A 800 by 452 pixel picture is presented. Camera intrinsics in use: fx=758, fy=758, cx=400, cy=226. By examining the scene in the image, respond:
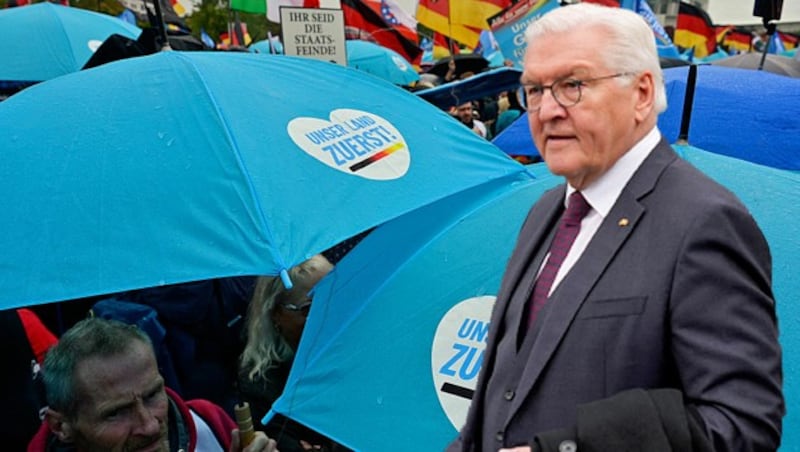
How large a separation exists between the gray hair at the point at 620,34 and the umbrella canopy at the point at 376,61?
9.72 m

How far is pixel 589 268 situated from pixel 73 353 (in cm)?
176

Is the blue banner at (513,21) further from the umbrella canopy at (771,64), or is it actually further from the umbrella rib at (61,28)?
the umbrella rib at (61,28)

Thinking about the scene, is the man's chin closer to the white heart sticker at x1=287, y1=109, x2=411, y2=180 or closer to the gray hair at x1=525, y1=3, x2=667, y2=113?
the white heart sticker at x1=287, y1=109, x2=411, y2=180

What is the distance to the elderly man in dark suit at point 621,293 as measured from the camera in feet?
4.16

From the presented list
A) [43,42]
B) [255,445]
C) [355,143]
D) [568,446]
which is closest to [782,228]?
[568,446]

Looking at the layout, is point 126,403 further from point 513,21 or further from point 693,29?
point 693,29

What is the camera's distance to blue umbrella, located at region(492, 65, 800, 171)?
11.9 ft

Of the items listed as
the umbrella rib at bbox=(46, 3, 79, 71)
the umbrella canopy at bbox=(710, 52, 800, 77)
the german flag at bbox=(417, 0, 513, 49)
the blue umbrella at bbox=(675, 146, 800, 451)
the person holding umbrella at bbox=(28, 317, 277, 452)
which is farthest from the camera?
the german flag at bbox=(417, 0, 513, 49)

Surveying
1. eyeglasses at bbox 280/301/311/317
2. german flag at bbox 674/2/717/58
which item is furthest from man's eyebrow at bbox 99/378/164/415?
german flag at bbox 674/2/717/58

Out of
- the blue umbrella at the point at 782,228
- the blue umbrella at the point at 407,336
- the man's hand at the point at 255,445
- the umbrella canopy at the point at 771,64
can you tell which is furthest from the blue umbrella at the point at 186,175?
the umbrella canopy at the point at 771,64

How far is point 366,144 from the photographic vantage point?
2656 millimetres

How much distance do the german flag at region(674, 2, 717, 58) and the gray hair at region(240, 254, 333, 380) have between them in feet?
59.5

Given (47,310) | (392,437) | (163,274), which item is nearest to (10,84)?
(47,310)

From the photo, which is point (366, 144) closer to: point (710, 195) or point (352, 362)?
point (352, 362)
